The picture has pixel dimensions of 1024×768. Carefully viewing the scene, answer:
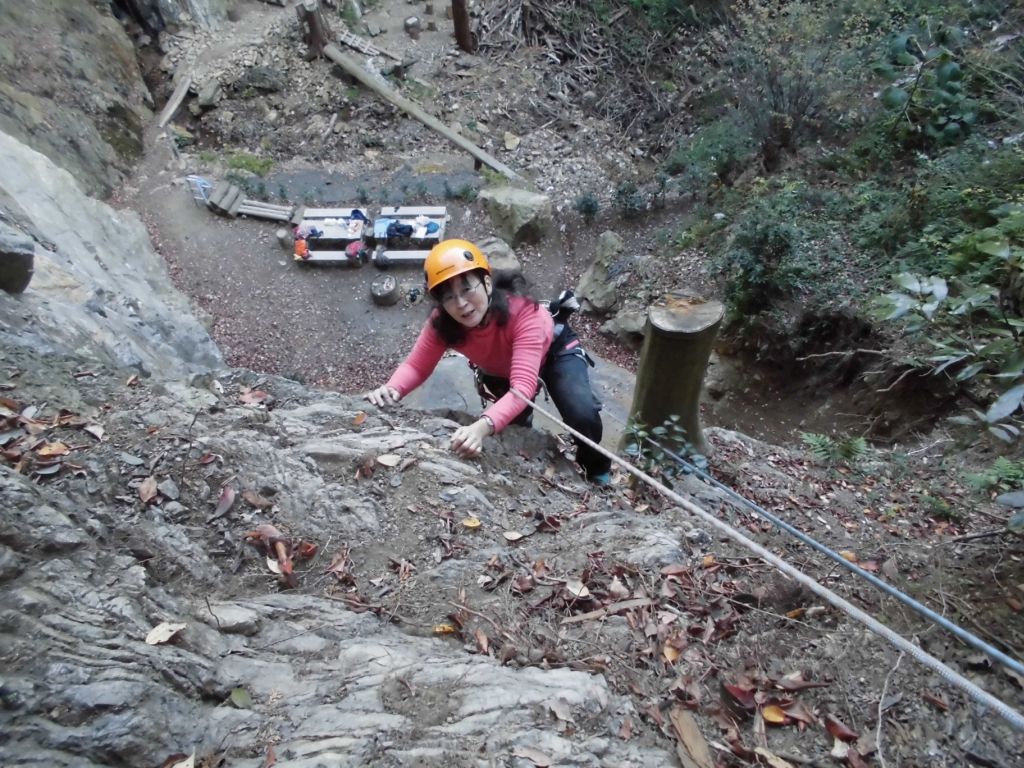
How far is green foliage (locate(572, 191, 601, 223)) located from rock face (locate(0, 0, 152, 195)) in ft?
23.3

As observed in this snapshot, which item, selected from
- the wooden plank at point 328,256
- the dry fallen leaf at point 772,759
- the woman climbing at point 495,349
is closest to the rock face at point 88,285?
the woman climbing at point 495,349

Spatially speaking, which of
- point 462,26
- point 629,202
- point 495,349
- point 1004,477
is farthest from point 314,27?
point 1004,477

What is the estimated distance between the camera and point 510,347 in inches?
146

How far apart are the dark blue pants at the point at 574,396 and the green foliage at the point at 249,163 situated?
8.63 m

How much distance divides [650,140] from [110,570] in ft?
39.5

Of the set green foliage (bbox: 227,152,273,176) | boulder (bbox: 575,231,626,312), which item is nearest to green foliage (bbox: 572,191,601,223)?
boulder (bbox: 575,231,626,312)

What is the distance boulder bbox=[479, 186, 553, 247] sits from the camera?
9891mm

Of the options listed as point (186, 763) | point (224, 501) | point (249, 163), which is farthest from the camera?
point (249, 163)

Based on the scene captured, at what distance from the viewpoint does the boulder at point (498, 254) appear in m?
8.83

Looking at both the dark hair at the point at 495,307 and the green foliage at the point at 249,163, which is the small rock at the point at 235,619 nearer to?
the dark hair at the point at 495,307

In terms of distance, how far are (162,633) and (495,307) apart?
221 centimetres

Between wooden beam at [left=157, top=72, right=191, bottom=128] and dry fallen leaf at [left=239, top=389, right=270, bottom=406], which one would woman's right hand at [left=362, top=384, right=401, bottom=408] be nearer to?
dry fallen leaf at [left=239, top=389, right=270, bottom=406]

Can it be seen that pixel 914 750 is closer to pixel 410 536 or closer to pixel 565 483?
pixel 410 536

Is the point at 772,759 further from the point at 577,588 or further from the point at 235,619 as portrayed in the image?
the point at 235,619
